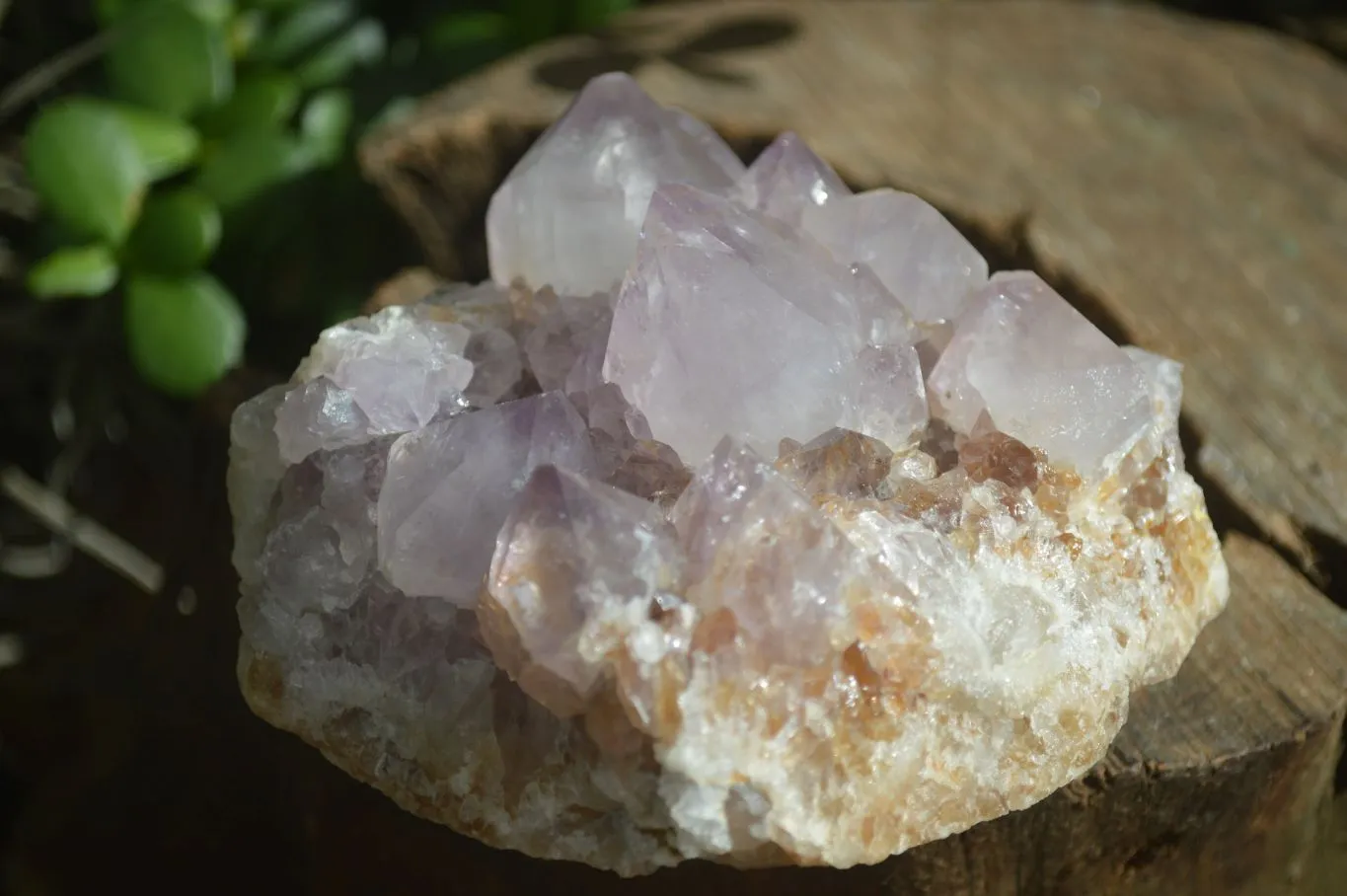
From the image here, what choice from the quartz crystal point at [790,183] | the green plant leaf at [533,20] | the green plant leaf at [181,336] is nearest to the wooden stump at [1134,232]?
the green plant leaf at [533,20]

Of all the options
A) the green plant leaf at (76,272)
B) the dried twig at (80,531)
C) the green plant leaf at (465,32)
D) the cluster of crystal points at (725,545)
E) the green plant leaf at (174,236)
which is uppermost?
the cluster of crystal points at (725,545)

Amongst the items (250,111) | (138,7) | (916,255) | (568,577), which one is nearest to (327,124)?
(250,111)

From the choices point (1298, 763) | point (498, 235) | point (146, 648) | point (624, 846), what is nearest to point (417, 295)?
point (498, 235)

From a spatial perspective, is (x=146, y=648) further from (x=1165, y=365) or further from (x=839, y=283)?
(x=1165, y=365)

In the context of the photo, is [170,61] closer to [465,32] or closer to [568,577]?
[465,32]

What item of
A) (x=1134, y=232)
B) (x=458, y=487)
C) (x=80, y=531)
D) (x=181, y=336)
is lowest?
(x=80, y=531)

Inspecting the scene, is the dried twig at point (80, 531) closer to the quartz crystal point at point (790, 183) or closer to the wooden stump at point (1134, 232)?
the wooden stump at point (1134, 232)
